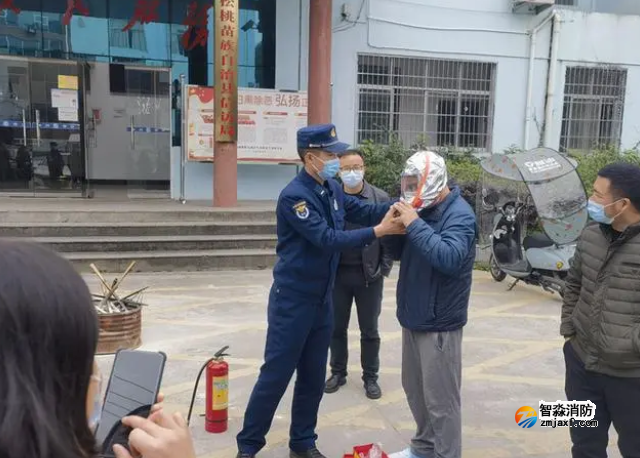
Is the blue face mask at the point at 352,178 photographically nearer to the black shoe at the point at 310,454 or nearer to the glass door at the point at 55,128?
the black shoe at the point at 310,454

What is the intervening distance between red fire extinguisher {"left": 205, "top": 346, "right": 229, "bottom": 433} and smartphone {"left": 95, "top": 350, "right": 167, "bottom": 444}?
203 centimetres

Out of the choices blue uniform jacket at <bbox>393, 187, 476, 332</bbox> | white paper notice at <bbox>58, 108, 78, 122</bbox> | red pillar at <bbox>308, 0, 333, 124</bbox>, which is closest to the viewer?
blue uniform jacket at <bbox>393, 187, 476, 332</bbox>

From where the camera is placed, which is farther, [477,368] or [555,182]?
[555,182]

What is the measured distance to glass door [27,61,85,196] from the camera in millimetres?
9234

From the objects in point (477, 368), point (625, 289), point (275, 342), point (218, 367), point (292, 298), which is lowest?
point (477, 368)

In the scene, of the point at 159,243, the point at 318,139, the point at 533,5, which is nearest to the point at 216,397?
the point at 318,139

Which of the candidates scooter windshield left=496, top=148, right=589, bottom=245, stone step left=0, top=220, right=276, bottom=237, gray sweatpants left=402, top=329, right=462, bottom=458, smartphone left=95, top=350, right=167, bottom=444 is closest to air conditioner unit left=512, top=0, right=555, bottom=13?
scooter windshield left=496, top=148, right=589, bottom=245

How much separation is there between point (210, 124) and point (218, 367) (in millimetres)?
6221

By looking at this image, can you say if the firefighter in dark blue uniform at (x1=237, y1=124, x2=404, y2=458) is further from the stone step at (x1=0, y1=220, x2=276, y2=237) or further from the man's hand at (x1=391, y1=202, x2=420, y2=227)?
the stone step at (x1=0, y1=220, x2=276, y2=237)

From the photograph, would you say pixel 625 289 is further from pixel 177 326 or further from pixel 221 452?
pixel 177 326

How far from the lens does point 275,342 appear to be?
2.96m

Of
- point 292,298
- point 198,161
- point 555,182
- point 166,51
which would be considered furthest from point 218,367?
point 166,51

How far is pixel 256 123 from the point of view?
9.22 m

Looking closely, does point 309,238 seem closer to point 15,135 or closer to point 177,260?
point 177,260
